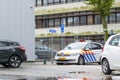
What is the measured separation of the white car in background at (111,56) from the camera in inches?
676

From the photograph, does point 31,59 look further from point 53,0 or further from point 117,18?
point 53,0

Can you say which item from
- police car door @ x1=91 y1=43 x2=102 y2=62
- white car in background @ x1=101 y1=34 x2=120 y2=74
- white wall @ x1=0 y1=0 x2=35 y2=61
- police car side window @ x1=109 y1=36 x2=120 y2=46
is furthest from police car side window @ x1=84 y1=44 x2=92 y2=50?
police car side window @ x1=109 y1=36 x2=120 y2=46

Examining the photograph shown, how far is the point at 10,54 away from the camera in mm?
23406

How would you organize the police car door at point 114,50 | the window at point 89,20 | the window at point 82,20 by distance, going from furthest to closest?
the window at point 82,20 < the window at point 89,20 < the police car door at point 114,50

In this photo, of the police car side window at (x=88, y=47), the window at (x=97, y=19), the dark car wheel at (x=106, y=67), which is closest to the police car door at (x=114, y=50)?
the dark car wheel at (x=106, y=67)

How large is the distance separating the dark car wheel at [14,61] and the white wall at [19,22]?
17.4 feet

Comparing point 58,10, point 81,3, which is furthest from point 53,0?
point 81,3

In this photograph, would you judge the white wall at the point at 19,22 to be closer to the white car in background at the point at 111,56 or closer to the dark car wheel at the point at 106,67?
the dark car wheel at the point at 106,67

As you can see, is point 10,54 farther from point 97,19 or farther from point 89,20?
point 89,20

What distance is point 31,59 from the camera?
99.0ft

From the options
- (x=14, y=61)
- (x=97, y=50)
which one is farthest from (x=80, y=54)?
(x=14, y=61)

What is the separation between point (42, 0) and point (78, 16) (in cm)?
806

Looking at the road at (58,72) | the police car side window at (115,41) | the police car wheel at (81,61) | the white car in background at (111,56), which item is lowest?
the police car wheel at (81,61)

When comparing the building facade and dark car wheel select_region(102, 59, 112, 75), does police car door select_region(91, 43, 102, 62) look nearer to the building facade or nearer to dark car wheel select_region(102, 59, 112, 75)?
dark car wheel select_region(102, 59, 112, 75)
